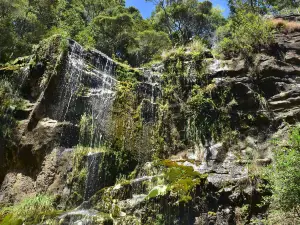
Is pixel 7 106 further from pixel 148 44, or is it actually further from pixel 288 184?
pixel 148 44

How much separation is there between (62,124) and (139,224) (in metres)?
4.67

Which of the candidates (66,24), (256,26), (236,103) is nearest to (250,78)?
(236,103)

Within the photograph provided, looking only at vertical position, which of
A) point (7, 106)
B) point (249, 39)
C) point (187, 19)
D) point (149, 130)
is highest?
point (187, 19)

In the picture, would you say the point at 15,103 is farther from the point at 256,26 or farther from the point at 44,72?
the point at 256,26

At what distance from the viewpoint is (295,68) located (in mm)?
11117

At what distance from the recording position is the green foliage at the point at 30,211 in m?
7.78

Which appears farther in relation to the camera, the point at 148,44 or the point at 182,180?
the point at 148,44

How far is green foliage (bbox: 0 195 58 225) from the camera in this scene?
306 inches

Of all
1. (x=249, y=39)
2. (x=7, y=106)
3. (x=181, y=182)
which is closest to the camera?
(x=181, y=182)

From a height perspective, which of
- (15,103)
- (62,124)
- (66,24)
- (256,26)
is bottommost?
(62,124)

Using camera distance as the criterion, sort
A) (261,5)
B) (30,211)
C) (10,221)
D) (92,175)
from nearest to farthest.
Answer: (10,221) → (30,211) → (92,175) → (261,5)

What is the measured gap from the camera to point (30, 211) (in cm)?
852

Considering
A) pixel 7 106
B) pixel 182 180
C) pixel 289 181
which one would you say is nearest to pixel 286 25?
pixel 182 180

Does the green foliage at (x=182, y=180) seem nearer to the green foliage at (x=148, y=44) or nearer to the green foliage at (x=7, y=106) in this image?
the green foliage at (x=7, y=106)
